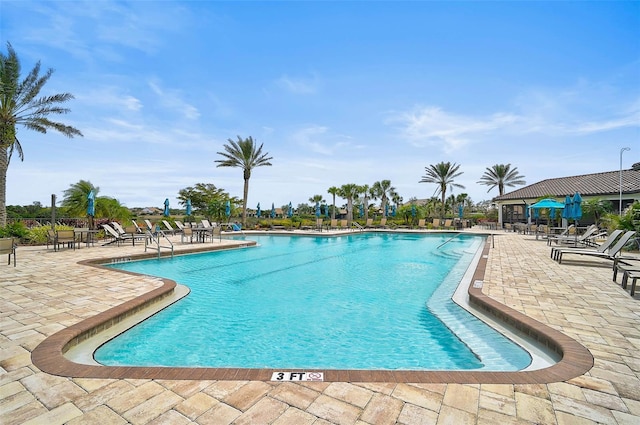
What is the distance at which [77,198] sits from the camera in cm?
1991

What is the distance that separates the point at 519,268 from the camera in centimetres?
756

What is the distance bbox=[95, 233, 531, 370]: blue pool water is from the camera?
3.62 metres

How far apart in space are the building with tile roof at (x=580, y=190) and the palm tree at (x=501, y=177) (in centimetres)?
561

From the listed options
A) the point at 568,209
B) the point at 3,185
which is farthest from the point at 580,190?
the point at 3,185

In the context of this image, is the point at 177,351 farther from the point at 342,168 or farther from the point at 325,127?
the point at 342,168

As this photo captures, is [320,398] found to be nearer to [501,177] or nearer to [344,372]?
[344,372]

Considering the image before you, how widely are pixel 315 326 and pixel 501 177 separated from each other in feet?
123

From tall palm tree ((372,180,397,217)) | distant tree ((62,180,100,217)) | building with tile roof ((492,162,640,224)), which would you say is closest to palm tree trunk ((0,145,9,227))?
distant tree ((62,180,100,217))

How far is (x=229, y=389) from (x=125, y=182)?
2904 cm

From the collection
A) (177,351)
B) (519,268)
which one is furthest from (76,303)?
(519,268)

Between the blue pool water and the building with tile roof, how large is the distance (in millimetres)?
19124

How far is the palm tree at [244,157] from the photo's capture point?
27.5 meters

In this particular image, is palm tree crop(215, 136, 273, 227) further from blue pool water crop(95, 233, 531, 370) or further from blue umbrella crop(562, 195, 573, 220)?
blue umbrella crop(562, 195, 573, 220)

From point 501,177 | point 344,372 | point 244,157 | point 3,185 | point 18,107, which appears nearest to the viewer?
point 344,372
